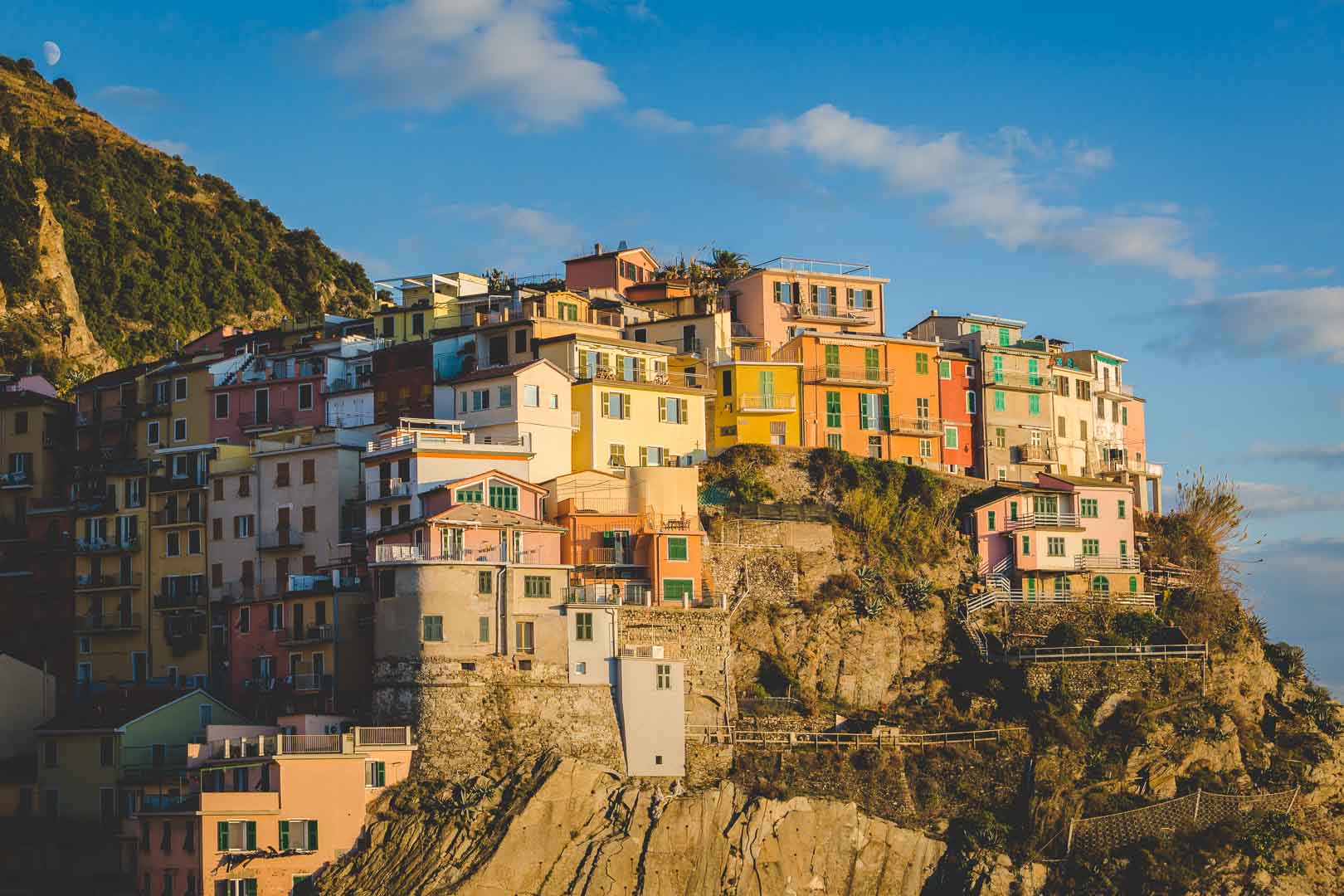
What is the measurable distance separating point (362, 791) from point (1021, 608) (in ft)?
102

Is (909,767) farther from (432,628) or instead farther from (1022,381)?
(1022,381)

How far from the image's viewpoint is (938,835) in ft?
235

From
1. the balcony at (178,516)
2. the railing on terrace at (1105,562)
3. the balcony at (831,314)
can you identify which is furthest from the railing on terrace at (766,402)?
the balcony at (178,516)

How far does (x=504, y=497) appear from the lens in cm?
7450

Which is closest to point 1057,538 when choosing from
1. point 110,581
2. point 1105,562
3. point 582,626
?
point 1105,562

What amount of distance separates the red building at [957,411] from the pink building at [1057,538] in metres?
5.45

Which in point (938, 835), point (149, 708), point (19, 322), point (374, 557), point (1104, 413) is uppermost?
point (19, 322)

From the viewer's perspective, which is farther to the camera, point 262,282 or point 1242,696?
point 262,282

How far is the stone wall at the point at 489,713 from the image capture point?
67.8 metres

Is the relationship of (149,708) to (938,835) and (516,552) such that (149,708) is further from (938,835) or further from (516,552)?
(938,835)

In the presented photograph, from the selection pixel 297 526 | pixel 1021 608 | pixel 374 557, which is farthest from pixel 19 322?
pixel 1021 608

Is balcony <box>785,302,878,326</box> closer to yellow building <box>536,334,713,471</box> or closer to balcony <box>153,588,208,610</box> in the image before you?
yellow building <box>536,334,713,471</box>

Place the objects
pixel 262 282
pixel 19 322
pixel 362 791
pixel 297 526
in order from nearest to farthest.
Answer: pixel 362 791 < pixel 297 526 < pixel 19 322 < pixel 262 282

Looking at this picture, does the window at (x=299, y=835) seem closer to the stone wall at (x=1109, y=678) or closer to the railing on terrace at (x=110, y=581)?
the railing on terrace at (x=110, y=581)
